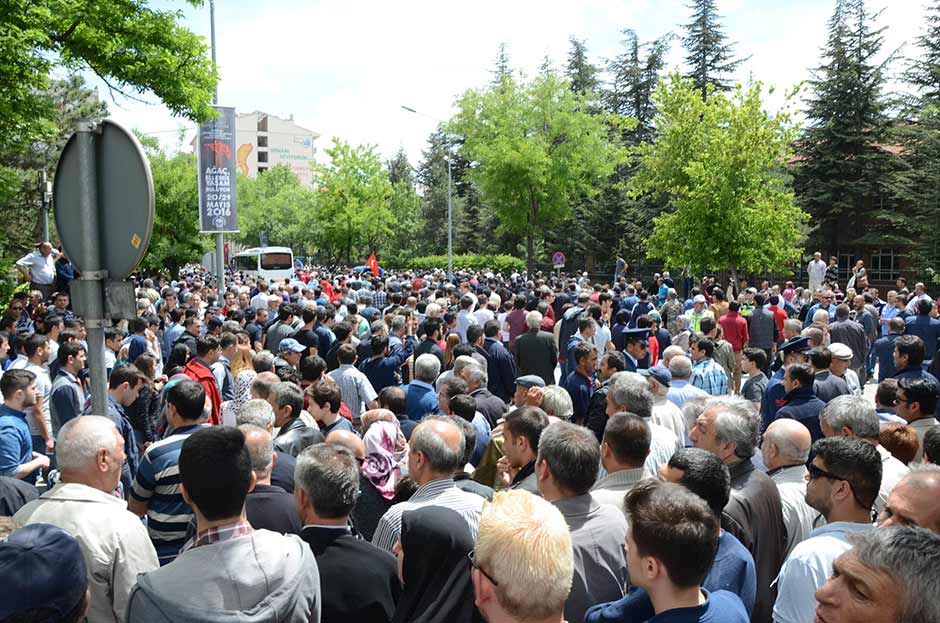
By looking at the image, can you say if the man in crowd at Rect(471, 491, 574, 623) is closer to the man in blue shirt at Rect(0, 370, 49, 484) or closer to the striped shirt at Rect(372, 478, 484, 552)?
the striped shirt at Rect(372, 478, 484, 552)

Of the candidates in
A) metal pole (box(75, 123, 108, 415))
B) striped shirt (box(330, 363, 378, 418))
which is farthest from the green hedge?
metal pole (box(75, 123, 108, 415))

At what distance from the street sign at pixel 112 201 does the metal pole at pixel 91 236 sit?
14 mm

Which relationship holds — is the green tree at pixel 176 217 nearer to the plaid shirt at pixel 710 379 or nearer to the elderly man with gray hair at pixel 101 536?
the plaid shirt at pixel 710 379

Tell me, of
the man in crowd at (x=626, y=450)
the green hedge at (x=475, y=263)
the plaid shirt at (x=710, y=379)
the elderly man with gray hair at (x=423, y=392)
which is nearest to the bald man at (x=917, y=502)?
the man in crowd at (x=626, y=450)

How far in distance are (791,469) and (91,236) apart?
4.28m

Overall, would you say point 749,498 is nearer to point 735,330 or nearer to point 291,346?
point 291,346

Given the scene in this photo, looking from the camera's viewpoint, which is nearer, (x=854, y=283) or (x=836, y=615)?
(x=836, y=615)

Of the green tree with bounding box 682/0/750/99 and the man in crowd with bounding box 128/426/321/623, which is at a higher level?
the green tree with bounding box 682/0/750/99

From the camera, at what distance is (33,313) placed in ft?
49.9

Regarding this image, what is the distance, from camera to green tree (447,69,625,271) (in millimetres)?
41281

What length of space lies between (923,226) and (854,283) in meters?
14.1

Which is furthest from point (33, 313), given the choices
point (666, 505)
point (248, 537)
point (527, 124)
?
point (527, 124)

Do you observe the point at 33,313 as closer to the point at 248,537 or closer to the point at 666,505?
the point at 248,537

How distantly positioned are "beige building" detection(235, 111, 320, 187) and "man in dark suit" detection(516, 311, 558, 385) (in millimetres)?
115873
